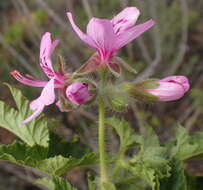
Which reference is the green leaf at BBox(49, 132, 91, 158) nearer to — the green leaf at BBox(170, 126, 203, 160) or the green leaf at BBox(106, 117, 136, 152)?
the green leaf at BBox(106, 117, 136, 152)

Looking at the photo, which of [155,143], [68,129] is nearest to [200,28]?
[68,129]

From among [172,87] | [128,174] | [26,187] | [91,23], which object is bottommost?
[26,187]

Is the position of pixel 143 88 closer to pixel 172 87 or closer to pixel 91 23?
pixel 172 87

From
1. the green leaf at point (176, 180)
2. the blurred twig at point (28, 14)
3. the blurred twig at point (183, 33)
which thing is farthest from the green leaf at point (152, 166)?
the blurred twig at point (183, 33)

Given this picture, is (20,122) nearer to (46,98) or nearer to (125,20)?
(46,98)

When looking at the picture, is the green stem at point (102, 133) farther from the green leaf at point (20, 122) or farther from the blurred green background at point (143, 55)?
the blurred green background at point (143, 55)

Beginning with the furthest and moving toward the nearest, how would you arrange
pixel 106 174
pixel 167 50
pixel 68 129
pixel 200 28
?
pixel 200 28 → pixel 167 50 → pixel 68 129 → pixel 106 174

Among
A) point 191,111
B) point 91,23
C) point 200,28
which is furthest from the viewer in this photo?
point 200,28

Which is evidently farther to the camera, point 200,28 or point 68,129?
→ point 200,28

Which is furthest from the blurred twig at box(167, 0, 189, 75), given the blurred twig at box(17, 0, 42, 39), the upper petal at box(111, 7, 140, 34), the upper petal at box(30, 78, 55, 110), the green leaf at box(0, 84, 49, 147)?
the upper petal at box(30, 78, 55, 110)
